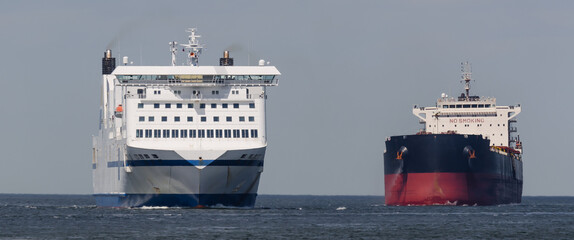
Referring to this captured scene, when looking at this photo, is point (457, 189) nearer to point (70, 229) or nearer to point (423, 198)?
point (423, 198)

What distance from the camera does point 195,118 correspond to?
6712 cm

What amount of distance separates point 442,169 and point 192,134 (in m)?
24.1

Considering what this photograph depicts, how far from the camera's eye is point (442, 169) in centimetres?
8412

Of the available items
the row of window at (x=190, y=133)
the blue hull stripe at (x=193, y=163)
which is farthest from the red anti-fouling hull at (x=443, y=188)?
the row of window at (x=190, y=133)

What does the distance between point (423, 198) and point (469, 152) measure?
462 cm

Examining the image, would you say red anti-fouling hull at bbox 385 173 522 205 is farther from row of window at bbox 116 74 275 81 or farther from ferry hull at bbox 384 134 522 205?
row of window at bbox 116 74 275 81

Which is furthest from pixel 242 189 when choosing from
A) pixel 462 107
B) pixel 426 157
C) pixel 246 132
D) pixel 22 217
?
pixel 462 107

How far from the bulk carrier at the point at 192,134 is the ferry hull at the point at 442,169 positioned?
18.8 meters

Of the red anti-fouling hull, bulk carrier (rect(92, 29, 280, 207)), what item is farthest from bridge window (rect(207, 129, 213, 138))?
the red anti-fouling hull

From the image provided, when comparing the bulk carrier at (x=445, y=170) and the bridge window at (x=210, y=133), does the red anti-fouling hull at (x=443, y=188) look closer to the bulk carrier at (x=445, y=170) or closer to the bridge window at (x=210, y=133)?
the bulk carrier at (x=445, y=170)

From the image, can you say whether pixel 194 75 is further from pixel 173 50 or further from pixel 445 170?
pixel 445 170

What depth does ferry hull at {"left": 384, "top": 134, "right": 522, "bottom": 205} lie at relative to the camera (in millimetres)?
84188

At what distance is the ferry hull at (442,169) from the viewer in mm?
84188

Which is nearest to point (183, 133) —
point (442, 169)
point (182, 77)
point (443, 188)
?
point (182, 77)
